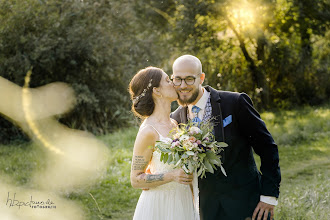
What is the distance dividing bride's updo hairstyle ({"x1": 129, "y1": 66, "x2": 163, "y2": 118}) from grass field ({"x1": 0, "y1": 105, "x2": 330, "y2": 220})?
76.3 inches

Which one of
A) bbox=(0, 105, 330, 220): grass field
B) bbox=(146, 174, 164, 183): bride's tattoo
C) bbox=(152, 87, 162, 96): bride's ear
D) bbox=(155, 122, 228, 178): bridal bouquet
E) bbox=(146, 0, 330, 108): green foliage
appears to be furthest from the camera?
bbox=(146, 0, 330, 108): green foliage

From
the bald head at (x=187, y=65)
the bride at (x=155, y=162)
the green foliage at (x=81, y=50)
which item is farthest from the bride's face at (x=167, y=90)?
the green foliage at (x=81, y=50)

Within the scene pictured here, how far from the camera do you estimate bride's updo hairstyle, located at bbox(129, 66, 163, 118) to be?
371 cm

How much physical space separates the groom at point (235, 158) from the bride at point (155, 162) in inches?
6.1

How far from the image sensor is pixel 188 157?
318 cm

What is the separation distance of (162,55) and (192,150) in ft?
42.4

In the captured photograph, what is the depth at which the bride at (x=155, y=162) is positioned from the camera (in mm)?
3504

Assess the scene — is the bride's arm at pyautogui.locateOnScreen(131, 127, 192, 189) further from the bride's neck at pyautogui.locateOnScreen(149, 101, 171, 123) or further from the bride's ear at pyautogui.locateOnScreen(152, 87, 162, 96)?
the bride's ear at pyautogui.locateOnScreen(152, 87, 162, 96)

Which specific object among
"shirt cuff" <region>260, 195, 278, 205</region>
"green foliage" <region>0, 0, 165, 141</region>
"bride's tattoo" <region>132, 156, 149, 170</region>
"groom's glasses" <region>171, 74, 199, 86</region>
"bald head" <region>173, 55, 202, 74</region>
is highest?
"green foliage" <region>0, 0, 165, 141</region>

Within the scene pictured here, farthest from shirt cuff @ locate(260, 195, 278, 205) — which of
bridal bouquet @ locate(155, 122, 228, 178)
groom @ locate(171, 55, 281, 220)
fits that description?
bridal bouquet @ locate(155, 122, 228, 178)

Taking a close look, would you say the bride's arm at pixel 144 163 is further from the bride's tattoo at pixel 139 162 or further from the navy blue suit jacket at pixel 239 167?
the navy blue suit jacket at pixel 239 167

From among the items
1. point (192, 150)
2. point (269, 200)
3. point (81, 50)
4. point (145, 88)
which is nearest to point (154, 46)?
point (81, 50)

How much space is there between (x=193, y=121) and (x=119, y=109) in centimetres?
1125

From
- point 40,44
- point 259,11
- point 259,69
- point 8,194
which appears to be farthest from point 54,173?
point 259,69
